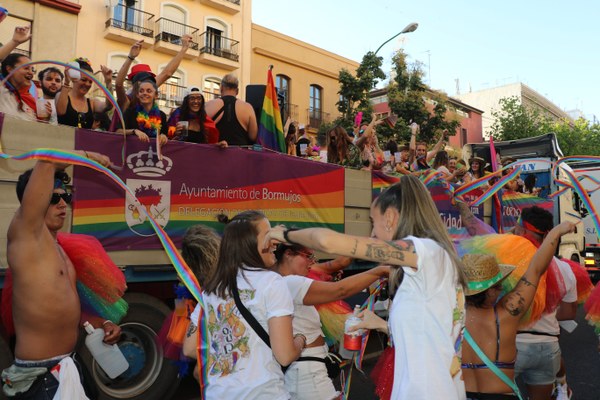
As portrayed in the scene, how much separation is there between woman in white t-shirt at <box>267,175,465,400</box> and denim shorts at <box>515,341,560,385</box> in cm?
198

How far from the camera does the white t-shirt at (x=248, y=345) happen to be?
2.14 m

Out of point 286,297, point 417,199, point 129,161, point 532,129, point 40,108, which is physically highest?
point 532,129

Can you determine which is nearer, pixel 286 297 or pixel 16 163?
pixel 286 297

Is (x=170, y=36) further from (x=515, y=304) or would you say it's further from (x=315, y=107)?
(x=515, y=304)

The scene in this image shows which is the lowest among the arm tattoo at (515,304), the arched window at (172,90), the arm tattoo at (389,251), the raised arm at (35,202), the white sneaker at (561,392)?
the white sneaker at (561,392)

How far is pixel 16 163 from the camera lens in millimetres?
3701

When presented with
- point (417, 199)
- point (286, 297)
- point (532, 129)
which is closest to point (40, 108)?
point (286, 297)

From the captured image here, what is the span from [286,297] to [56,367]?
1275 mm

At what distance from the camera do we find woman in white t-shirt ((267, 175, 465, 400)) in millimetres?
1838

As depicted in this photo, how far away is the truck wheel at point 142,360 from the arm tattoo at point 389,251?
9.88 ft

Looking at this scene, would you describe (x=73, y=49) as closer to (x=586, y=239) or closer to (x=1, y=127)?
(x=1, y=127)

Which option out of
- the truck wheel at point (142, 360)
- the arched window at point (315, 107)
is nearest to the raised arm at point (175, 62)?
the truck wheel at point (142, 360)

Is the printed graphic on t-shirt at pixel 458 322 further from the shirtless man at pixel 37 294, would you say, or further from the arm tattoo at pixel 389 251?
the shirtless man at pixel 37 294

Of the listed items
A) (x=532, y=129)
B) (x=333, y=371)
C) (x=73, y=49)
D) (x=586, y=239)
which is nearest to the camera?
(x=333, y=371)
